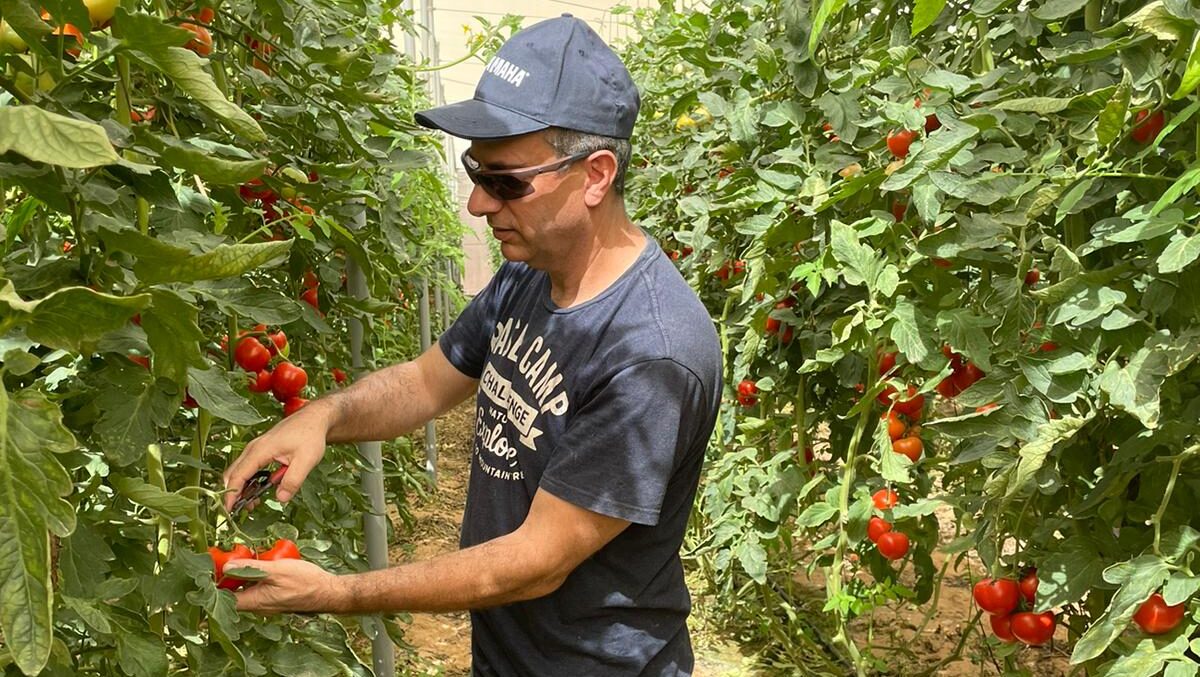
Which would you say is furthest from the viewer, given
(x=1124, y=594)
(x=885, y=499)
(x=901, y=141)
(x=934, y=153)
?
(x=885, y=499)

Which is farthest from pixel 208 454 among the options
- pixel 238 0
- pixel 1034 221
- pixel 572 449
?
pixel 1034 221

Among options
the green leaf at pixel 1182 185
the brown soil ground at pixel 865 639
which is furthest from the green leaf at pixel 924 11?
the brown soil ground at pixel 865 639

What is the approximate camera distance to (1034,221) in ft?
4.99

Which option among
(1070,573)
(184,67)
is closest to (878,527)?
(1070,573)

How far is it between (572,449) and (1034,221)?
0.69 meters

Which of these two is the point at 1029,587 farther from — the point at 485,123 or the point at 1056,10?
the point at 485,123

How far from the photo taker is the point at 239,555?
1.24 meters

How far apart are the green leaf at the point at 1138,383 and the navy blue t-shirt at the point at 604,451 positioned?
19.4 inches

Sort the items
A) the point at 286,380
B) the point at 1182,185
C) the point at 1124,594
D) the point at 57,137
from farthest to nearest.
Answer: the point at 286,380
the point at 1124,594
the point at 1182,185
the point at 57,137

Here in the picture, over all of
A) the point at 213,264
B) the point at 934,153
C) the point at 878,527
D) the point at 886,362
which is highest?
the point at 213,264

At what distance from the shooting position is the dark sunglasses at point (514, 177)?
151cm

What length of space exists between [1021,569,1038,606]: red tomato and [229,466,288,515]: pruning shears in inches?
40.1

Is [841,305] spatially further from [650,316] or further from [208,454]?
[208,454]

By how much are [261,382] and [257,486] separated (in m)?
0.20
